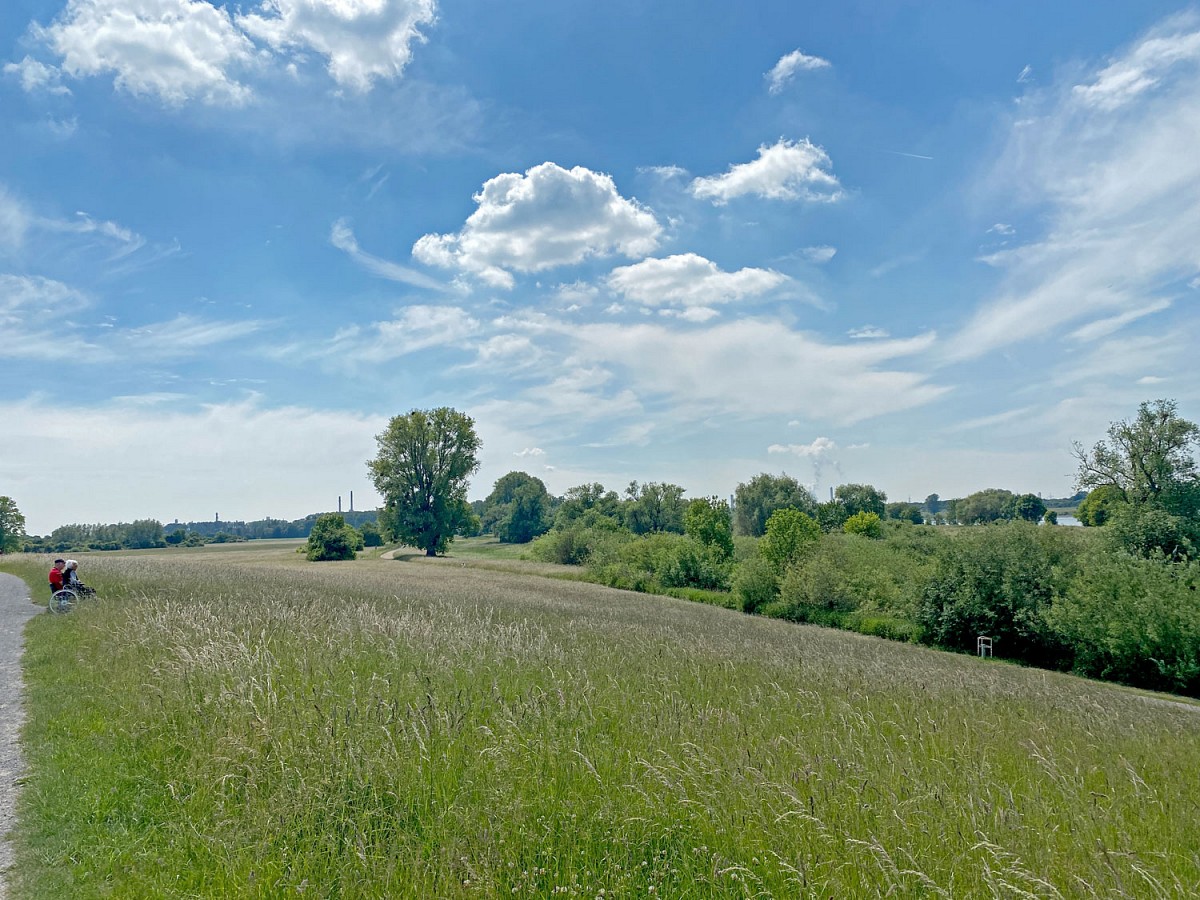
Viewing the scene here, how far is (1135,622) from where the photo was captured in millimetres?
25734

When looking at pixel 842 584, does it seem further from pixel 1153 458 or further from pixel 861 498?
pixel 861 498

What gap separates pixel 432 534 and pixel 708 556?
38.0m

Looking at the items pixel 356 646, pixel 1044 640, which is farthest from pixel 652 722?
pixel 1044 640

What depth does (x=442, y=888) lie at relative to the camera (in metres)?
4.09

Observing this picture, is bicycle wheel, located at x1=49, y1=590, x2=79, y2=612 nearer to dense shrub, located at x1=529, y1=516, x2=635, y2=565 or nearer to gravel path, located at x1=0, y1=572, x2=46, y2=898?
gravel path, located at x1=0, y1=572, x2=46, y2=898

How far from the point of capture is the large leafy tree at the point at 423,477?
77188mm

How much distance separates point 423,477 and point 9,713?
71.1m

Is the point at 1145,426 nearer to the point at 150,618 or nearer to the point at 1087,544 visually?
the point at 1087,544

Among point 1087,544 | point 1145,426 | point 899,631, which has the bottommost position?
point 899,631

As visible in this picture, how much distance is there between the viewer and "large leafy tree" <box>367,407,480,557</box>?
253 feet

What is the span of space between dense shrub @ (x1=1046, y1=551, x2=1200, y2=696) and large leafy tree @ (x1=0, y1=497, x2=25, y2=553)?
389 feet

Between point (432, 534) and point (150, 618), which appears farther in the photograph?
point (432, 534)

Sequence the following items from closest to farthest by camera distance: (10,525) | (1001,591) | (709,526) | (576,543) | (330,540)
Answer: (1001,591) < (709,526) < (576,543) < (330,540) < (10,525)

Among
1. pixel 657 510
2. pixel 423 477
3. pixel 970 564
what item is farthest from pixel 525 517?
pixel 970 564
